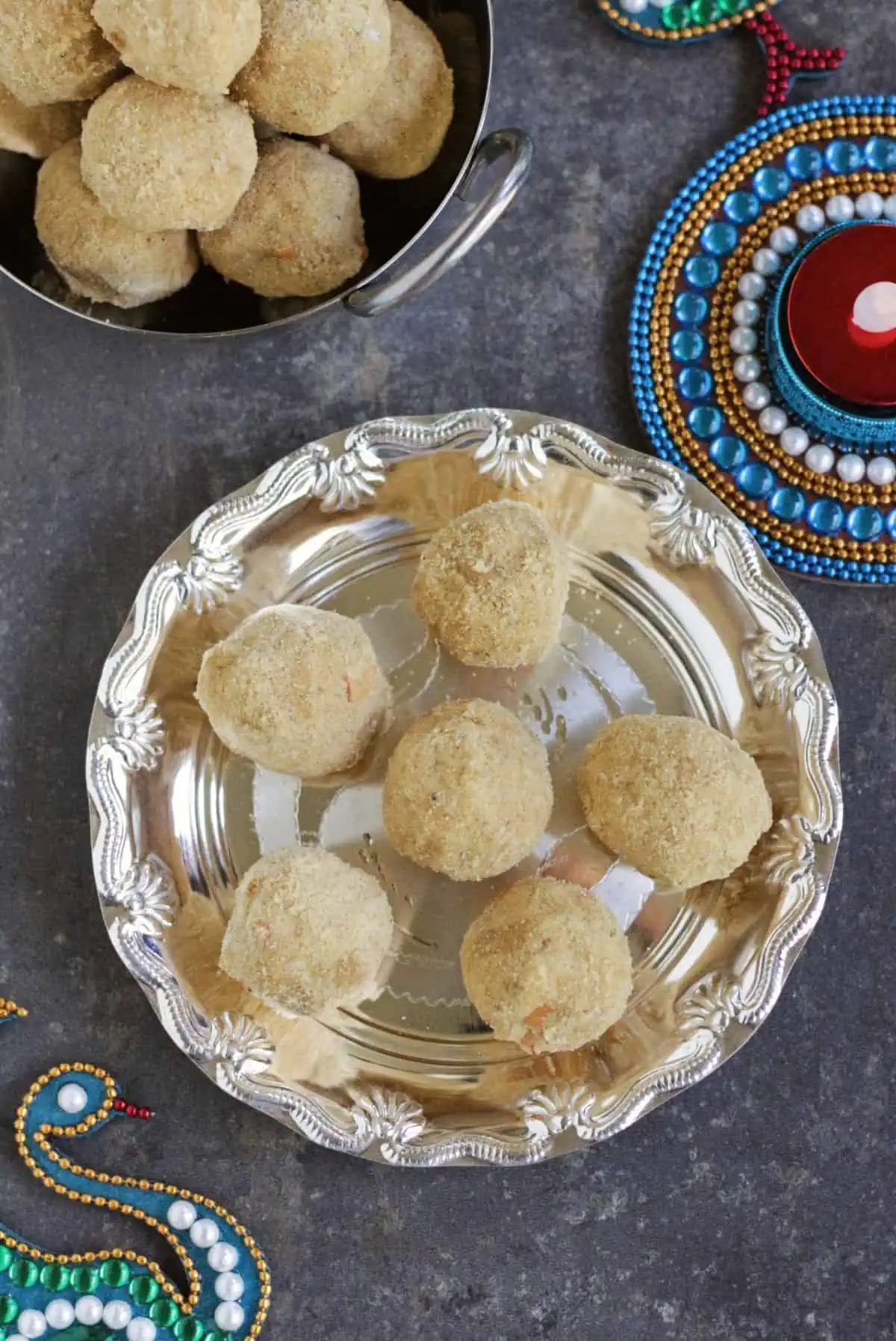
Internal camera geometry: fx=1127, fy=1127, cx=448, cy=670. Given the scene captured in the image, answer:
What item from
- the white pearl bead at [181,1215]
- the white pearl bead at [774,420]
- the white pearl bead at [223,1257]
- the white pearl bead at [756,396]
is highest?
the white pearl bead at [756,396]

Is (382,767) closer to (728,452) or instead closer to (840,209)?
(728,452)

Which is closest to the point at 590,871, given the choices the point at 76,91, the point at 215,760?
the point at 215,760

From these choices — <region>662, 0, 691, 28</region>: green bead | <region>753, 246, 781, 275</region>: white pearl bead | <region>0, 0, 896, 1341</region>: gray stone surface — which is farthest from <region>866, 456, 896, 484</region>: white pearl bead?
<region>662, 0, 691, 28</region>: green bead

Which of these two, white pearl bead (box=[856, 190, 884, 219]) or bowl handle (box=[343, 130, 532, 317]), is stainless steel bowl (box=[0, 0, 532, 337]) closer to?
bowl handle (box=[343, 130, 532, 317])

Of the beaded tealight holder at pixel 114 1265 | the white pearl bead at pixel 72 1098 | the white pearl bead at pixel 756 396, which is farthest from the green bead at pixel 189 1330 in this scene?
the white pearl bead at pixel 756 396

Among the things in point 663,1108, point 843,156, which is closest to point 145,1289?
point 663,1108

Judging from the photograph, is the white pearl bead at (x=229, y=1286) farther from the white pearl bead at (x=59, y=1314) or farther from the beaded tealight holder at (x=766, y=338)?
the beaded tealight holder at (x=766, y=338)

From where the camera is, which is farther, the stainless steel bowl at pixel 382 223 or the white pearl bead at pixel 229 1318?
the white pearl bead at pixel 229 1318
